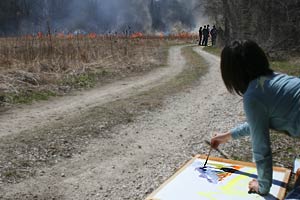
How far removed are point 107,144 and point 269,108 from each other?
3370mm

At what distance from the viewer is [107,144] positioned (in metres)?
5.82

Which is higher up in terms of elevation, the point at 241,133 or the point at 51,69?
the point at 241,133

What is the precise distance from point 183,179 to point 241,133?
0.72 metres

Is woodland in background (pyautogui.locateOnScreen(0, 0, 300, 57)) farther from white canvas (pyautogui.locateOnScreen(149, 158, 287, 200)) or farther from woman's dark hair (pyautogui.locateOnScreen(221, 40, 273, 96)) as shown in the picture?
woman's dark hair (pyautogui.locateOnScreen(221, 40, 273, 96))

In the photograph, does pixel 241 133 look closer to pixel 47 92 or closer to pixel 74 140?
pixel 74 140

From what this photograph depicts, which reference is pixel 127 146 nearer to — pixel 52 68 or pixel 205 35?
pixel 52 68

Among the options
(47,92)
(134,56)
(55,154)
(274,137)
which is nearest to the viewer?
(55,154)

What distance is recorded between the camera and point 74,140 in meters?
5.95

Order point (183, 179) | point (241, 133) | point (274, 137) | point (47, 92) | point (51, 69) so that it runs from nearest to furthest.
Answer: point (241, 133) < point (183, 179) < point (274, 137) < point (47, 92) < point (51, 69)

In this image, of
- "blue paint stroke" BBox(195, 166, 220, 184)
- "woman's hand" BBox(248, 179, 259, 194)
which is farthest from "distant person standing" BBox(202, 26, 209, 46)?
"woman's hand" BBox(248, 179, 259, 194)

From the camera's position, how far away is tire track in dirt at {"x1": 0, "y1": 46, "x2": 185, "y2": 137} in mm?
7058

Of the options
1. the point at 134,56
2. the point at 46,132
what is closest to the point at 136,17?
the point at 134,56

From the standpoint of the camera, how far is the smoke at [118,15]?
52188 mm

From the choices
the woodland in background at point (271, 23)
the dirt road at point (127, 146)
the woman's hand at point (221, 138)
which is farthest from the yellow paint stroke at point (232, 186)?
the woodland in background at point (271, 23)
